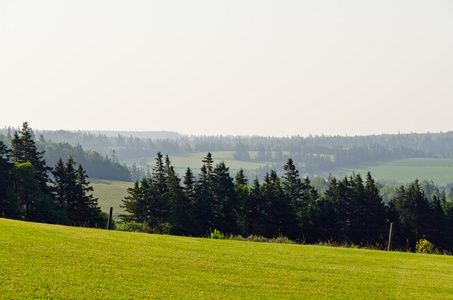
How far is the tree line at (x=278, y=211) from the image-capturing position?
257ft

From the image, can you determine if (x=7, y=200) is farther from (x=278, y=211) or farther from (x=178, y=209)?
(x=278, y=211)

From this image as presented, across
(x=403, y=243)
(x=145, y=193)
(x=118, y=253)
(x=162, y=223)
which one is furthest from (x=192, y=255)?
(x=403, y=243)

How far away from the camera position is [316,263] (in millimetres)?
18984

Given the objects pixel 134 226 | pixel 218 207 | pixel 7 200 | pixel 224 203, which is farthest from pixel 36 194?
pixel 218 207

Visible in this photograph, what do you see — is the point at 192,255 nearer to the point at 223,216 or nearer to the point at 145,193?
the point at 223,216

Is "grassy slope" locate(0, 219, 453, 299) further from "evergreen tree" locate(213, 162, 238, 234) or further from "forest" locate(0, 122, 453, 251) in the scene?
"evergreen tree" locate(213, 162, 238, 234)

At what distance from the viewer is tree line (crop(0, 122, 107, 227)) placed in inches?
2596

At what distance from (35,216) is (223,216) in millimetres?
27663

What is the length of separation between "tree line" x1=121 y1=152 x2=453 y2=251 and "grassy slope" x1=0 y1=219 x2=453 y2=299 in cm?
5304

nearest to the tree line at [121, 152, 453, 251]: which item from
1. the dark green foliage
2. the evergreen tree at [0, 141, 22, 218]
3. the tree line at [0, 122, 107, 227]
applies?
the dark green foliage

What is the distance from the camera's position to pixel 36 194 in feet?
227

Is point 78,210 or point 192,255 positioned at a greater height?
point 192,255

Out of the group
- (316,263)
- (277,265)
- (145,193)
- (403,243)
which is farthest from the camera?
(403,243)

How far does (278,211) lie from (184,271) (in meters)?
69.0
